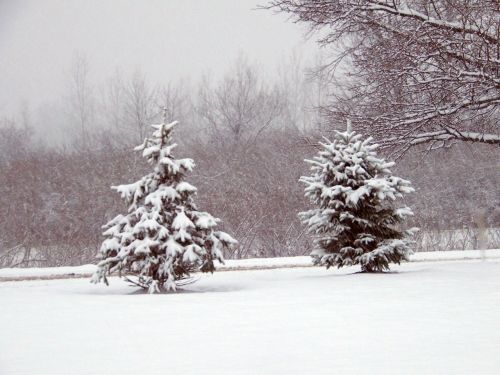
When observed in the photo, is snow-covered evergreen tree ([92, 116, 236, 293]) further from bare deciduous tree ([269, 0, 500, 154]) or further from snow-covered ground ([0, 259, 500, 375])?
bare deciduous tree ([269, 0, 500, 154])

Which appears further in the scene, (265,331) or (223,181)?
(223,181)

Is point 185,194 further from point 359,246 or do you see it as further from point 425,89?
point 425,89

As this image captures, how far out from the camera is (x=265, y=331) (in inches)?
234

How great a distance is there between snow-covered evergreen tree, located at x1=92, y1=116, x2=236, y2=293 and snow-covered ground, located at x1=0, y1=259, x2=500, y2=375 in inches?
37.3

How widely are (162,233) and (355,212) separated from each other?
4.03m

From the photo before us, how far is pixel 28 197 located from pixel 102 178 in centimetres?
346

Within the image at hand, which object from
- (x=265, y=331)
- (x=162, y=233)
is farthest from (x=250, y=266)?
(x=265, y=331)

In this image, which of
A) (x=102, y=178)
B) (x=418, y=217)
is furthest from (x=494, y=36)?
(x=102, y=178)

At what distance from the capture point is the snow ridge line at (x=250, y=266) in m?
15.6

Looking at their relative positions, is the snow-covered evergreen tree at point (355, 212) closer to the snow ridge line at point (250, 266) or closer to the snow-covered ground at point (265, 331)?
the snow-covered ground at point (265, 331)

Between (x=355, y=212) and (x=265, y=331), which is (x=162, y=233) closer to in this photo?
(x=355, y=212)

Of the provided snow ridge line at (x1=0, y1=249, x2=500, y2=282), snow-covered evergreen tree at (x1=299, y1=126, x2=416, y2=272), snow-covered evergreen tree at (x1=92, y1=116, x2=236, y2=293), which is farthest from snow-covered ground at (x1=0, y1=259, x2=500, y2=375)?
snow ridge line at (x1=0, y1=249, x2=500, y2=282)

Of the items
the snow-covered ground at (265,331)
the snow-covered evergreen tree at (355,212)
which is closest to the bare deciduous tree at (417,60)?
the snow-covered evergreen tree at (355,212)

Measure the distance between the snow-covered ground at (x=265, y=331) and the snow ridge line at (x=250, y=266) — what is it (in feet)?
20.7
